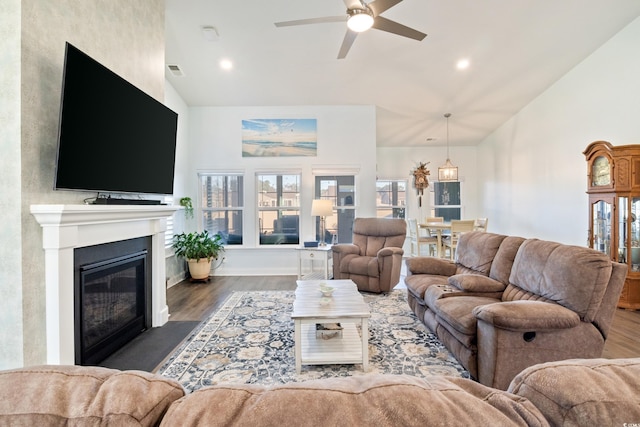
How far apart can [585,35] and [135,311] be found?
6.33 meters

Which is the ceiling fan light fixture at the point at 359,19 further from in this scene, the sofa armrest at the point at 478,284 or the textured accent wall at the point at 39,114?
the sofa armrest at the point at 478,284

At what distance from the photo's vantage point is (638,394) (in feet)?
1.80

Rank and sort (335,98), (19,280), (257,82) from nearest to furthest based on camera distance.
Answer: (19,280) → (257,82) → (335,98)

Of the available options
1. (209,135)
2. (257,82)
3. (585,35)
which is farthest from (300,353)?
(585,35)

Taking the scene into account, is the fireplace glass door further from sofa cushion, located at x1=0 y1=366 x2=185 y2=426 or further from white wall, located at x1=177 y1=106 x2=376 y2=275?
white wall, located at x1=177 y1=106 x2=376 y2=275

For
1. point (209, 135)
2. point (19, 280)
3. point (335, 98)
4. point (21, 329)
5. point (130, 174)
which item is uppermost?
point (335, 98)

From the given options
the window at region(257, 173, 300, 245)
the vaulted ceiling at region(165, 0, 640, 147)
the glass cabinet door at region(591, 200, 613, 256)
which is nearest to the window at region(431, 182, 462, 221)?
the vaulted ceiling at region(165, 0, 640, 147)

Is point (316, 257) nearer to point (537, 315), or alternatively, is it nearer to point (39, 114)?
point (537, 315)

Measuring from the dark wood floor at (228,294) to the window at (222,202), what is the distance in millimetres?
847

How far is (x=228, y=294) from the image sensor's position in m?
4.54

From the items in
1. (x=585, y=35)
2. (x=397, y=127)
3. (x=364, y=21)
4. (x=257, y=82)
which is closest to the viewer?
(x=364, y=21)

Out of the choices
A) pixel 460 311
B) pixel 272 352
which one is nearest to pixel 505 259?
pixel 460 311

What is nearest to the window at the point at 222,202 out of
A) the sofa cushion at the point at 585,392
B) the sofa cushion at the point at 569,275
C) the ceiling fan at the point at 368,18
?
the ceiling fan at the point at 368,18

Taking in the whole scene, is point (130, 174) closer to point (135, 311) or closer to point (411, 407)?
point (135, 311)
